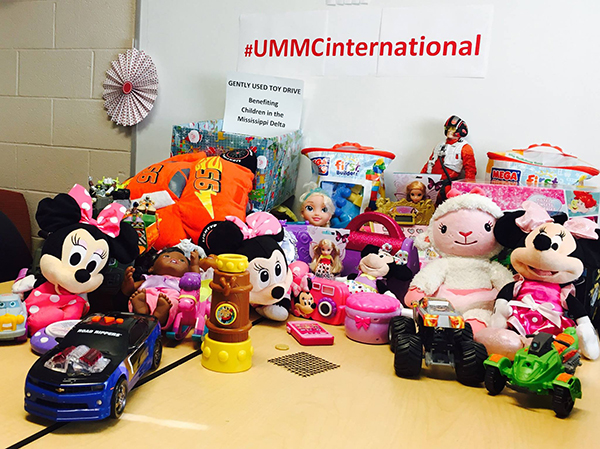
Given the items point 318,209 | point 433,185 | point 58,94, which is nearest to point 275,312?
point 318,209

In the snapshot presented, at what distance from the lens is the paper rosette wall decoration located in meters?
2.13

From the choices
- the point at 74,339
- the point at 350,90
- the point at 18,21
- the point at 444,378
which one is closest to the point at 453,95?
the point at 350,90

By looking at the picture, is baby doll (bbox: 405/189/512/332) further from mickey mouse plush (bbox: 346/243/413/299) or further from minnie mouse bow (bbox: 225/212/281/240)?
minnie mouse bow (bbox: 225/212/281/240)

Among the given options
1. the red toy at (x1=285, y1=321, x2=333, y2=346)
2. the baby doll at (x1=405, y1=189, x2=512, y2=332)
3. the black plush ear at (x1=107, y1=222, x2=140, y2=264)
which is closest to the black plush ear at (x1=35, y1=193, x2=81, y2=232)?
the black plush ear at (x1=107, y1=222, x2=140, y2=264)

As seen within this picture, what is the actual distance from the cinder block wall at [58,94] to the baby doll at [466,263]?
1382mm

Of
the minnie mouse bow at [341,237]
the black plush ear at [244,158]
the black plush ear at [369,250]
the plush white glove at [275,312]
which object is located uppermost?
the black plush ear at [244,158]

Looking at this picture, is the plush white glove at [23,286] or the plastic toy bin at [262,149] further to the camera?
the plastic toy bin at [262,149]

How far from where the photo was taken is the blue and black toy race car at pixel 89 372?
2.63ft

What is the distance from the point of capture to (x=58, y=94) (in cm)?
229

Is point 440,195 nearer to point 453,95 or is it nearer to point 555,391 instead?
point 453,95

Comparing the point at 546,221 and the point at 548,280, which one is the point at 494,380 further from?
the point at 546,221

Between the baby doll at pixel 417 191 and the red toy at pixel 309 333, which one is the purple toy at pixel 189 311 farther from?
the baby doll at pixel 417 191

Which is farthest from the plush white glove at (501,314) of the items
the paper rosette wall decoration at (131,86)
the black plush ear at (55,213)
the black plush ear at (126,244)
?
the paper rosette wall decoration at (131,86)

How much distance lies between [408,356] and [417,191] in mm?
716
